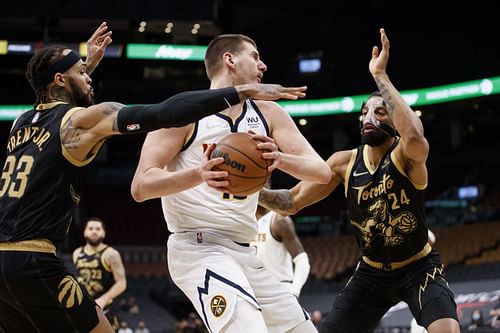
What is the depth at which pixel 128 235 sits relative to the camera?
32.1 meters

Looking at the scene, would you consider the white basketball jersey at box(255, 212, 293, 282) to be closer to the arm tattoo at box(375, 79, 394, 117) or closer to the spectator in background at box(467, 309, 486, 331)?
the arm tattoo at box(375, 79, 394, 117)

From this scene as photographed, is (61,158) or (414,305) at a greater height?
(61,158)

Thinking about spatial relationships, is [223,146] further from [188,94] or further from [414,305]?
[414,305]

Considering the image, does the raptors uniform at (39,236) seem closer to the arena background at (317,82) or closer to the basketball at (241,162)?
the basketball at (241,162)

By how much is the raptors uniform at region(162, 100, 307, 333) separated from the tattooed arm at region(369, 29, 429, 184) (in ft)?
4.58

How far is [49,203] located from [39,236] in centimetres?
20

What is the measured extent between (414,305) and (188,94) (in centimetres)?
265

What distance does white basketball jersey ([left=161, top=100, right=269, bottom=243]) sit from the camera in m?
4.73

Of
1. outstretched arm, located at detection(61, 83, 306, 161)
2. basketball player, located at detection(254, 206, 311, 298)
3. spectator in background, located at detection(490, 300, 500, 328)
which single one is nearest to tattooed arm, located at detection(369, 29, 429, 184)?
outstretched arm, located at detection(61, 83, 306, 161)

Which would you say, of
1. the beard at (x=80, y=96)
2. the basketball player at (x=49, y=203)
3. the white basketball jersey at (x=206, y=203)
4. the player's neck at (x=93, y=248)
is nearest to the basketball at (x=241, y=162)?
the basketball player at (x=49, y=203)

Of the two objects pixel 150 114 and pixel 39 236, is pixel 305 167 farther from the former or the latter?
pixel 39 236

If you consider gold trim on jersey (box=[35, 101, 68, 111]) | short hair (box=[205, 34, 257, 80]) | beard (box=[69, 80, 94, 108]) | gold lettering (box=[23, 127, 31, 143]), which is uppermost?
short hair (box=[205, 34, 257, 80])

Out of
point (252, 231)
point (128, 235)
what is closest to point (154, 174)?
point (252, 231)

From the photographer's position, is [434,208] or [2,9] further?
[434,208]
